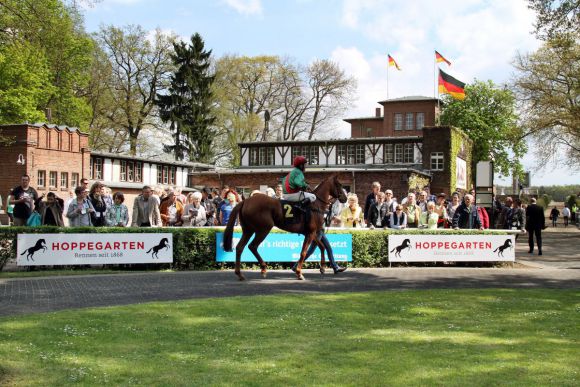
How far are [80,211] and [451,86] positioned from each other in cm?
4160

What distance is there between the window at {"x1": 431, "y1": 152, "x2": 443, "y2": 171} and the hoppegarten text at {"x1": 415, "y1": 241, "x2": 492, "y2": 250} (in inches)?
1327

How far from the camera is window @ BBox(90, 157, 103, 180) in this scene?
50781 millimetres

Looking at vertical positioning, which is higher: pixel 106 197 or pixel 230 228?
pixel 106 197

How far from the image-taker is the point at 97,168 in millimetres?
51406

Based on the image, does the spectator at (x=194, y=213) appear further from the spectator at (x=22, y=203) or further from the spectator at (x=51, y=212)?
the spectator at (x=22, y=203)

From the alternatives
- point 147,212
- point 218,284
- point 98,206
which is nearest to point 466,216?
point 218,284

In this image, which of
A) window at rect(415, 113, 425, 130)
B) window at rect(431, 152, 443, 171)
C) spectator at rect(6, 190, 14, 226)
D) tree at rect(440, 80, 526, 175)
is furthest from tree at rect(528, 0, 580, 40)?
window at rect(415, 113, 425, 130)

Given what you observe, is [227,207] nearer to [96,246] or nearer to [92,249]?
[96,246]

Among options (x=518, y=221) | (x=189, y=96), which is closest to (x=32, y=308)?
(x=518, y=221)

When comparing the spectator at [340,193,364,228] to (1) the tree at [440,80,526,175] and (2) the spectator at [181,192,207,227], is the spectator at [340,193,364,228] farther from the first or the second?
(1) the tree at [440,80,526,175]

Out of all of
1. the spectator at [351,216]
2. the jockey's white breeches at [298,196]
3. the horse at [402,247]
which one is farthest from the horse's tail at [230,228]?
the horse at [402,247]

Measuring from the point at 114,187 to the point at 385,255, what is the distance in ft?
118

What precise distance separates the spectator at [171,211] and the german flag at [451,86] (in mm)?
38050

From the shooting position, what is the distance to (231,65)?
6938 cm
